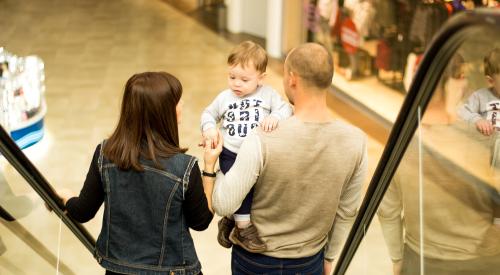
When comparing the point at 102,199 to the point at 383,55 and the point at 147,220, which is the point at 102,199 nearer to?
the point at 147,220

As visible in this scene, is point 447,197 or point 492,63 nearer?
point 447,197

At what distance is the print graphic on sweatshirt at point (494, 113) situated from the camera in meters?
3.53

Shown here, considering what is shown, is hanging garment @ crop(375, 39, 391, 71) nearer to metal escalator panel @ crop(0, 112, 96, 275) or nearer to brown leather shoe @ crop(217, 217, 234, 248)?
metal escalator panel @ crop(0, 112, 96, 275)

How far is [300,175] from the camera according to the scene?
9.57ft

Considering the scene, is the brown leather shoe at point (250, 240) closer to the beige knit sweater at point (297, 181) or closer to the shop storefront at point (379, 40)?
the beige knit sweater at point (297, 181)

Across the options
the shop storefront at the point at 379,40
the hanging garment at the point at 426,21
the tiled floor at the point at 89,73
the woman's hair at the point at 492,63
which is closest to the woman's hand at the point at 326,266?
the woman's hair at the point at 492,63

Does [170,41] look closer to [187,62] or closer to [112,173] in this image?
[187,62]

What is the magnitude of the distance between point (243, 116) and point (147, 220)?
2.78ft

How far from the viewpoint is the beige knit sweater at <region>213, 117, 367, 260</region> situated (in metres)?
2.86

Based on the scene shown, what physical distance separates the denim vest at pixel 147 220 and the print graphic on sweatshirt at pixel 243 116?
686 millimetres

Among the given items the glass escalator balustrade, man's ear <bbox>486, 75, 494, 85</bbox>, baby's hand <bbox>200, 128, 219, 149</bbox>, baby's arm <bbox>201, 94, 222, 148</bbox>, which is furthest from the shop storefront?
baby's hand <bbox>200, 128, 219, 149</bbox>

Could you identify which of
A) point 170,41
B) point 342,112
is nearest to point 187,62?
point 170,41

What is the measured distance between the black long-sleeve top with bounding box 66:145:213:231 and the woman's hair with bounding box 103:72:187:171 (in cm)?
10

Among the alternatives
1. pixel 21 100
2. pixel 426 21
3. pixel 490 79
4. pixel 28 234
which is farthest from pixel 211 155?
pixel 21 100
